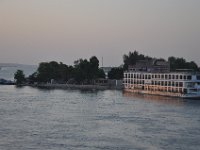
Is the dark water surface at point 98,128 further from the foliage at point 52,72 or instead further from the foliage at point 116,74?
the foliage at point 52,72

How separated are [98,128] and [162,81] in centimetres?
2543

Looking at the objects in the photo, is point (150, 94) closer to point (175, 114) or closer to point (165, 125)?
point (175, 114)

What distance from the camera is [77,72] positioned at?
62875 mm

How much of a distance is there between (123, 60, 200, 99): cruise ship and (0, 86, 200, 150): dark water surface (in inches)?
390

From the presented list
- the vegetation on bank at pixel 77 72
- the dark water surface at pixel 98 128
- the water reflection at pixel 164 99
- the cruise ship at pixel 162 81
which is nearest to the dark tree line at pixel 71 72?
the vegetation on bank at pixel 77 72

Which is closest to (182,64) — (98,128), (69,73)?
(69,73)

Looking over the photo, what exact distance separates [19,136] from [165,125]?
750 centimetres

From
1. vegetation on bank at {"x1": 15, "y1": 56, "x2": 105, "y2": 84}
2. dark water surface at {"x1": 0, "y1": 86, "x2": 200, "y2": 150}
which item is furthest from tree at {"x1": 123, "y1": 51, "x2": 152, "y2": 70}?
dark water surface at {"x1": 0, "y1": 86, "x2": 200, "y2": 150}

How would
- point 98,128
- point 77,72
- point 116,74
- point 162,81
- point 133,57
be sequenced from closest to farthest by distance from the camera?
point 98,128, point 162,81, point 77,72, point 116,74, point 133,57

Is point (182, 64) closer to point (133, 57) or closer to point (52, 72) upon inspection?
point (133, 57)

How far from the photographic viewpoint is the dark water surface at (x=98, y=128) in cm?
1862

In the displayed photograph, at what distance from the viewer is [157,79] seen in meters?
48.3

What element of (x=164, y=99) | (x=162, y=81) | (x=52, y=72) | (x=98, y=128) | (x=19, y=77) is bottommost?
(x=98, y=128)

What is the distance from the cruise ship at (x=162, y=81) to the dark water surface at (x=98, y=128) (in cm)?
990
